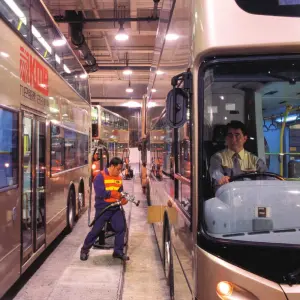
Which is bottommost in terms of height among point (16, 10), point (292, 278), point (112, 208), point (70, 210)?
point (70, 210)

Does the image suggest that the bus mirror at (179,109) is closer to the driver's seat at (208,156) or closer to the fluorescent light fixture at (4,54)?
the driver's seat at (208,156)

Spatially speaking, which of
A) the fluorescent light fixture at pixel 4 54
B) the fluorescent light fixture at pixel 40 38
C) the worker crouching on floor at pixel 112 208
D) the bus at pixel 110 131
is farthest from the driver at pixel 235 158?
the bus at pixel 110 131

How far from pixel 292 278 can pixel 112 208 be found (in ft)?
13.3

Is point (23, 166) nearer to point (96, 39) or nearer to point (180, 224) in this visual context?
point (180, 224)

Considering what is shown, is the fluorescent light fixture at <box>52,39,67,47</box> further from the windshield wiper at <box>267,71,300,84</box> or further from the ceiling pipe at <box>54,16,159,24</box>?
the windshield wiper at <box>267,71,300,84</box>

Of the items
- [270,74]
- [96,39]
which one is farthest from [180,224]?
[96,39]

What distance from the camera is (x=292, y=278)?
2094 millimetres

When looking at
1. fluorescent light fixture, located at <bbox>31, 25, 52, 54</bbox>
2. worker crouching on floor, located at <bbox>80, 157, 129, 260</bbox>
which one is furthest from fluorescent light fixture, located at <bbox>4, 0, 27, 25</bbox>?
worker crouching on floor, located at <bbox>80, 157, 129, 260</bbox>

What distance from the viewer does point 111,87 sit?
915 inches

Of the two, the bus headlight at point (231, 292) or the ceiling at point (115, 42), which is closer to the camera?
the bus headlight at point (231, 292)

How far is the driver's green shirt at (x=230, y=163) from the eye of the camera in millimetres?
2596

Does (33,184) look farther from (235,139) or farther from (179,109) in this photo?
(235,139)

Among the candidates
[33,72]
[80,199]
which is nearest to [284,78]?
[33,72]

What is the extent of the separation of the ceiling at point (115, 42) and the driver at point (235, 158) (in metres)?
3.02
